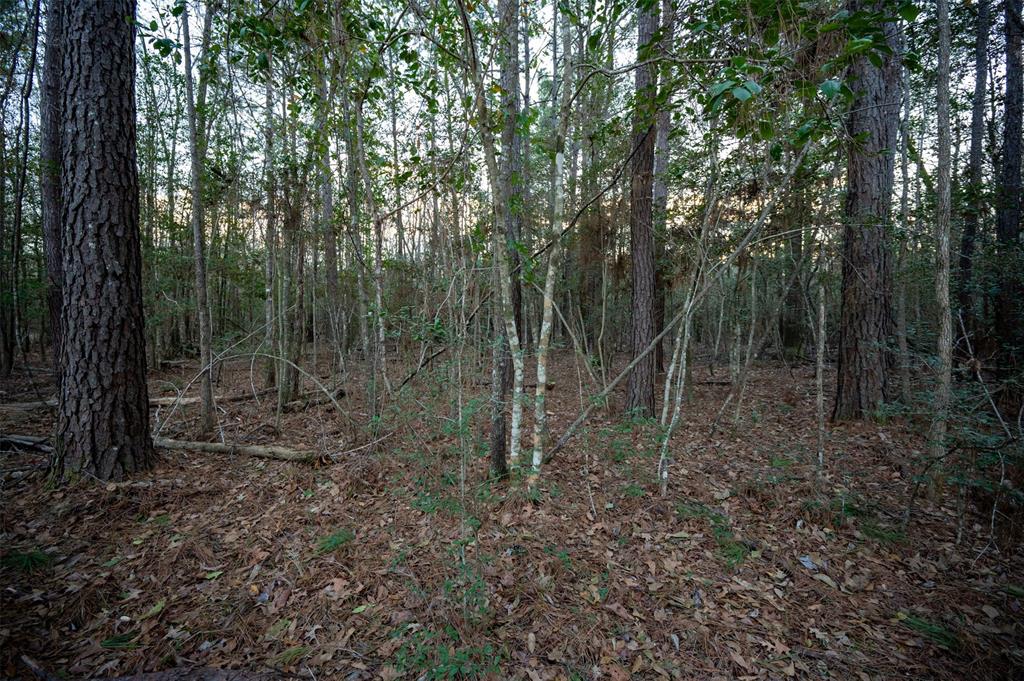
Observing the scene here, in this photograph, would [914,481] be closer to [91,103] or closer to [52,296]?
[91,103]

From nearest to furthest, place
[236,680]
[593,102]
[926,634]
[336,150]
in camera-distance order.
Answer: [236,680]
[926,634]
[593,102]
[336,150]

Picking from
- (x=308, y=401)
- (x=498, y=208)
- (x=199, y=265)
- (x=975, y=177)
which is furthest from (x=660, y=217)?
(x=199, y=265)

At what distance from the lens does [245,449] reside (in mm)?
4957

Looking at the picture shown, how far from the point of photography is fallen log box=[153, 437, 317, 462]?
4762 millimetres

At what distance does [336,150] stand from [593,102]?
3743 mm

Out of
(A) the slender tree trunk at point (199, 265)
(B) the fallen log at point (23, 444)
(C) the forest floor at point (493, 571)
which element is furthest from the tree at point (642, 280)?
(B) the fallen log at point (23, 444)

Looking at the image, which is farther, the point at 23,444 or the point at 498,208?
the point at 23,444

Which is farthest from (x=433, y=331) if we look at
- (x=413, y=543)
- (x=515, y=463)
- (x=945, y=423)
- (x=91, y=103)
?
(x=945, y=423)

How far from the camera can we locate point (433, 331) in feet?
11.5

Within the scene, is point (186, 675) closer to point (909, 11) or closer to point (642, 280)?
point (909, 11)

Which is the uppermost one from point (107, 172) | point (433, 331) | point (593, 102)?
point (593, 102)

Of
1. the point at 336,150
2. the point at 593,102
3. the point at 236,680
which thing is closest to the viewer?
the point at 236,680

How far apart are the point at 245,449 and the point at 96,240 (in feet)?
8.61

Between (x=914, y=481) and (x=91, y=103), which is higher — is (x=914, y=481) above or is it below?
below
